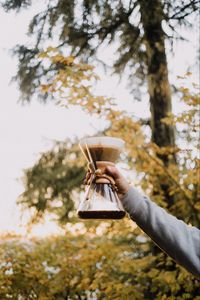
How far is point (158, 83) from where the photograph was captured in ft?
17.0

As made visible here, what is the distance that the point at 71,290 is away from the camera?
4.04m

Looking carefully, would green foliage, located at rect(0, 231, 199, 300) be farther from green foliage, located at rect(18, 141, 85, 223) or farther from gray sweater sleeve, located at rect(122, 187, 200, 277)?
gray sweater sleeve, located at rect(122, 187, 200, 277)

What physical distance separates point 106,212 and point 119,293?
2.15m

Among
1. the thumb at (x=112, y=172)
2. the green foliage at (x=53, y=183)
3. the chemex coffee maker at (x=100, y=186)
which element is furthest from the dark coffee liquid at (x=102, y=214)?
the green foliage at (x=53, y=183)

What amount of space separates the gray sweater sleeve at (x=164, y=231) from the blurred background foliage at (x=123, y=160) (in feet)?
5.86

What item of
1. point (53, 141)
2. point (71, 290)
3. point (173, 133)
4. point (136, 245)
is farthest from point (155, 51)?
point (71, 290)

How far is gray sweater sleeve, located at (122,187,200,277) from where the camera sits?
59.8 inches

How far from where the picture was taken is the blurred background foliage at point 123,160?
11.9 feet

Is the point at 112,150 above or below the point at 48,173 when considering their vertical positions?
above

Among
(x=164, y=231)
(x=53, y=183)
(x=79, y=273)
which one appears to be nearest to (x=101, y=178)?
(x=164, y=231)

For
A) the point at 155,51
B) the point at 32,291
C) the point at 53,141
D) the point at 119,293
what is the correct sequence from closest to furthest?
the point at 119,293 < the point at 32,291 < the point at 155,51 < the point at 53,141

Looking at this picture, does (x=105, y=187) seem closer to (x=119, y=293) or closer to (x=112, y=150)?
(x=112, y=150)

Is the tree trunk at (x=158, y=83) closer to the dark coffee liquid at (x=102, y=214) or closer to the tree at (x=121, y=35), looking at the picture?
the tree at (x=121, y=35)

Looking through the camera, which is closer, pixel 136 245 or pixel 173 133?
pixel 136 245
